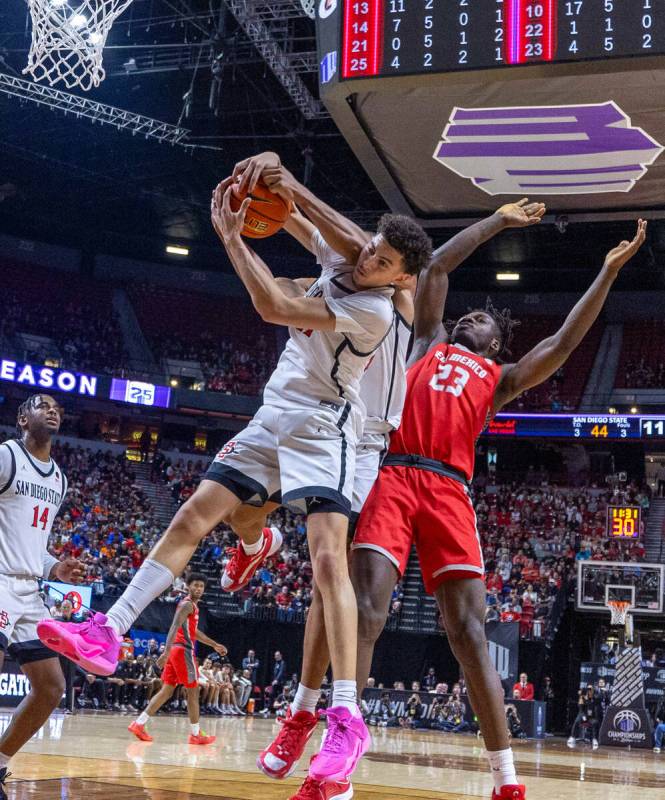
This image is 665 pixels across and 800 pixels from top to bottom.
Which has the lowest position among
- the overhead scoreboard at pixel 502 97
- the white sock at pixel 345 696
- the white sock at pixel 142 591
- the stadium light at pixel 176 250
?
the white sock at pixel 345 696

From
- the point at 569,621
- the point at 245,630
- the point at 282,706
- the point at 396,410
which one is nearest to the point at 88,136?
the point at 245,630

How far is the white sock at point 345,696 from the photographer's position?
369 centimetres

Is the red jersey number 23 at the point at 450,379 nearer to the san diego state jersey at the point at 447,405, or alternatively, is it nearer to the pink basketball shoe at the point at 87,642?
the san diego state jersey at the point at 447,405

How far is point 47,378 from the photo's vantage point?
88.0 ft

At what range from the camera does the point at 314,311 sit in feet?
12.6

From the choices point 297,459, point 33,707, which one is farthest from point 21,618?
point 297,459

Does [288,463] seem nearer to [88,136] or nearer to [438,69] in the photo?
[438,69]

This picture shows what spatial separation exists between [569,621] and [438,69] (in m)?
18.6

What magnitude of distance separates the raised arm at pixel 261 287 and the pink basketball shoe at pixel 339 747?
1.49 m

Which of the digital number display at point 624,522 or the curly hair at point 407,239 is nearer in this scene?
the curly hair at point 407,239

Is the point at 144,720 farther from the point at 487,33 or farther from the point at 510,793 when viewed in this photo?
the point at 487,33

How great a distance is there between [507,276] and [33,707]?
28.0m

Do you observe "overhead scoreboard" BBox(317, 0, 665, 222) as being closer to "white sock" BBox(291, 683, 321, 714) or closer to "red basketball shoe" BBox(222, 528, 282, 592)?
"red basketball shoe" BBox(222, 528, 282, 592)

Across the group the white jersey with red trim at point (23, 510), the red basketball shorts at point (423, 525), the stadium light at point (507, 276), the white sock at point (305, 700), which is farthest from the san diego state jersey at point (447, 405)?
the stadium light at point (507, 276)
